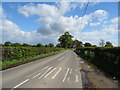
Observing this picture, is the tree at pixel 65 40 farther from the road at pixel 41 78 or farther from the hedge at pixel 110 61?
the road at pixel 41 78

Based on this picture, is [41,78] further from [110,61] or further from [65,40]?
[65,40]

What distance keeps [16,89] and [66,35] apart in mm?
116890

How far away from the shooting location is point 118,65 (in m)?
8.03

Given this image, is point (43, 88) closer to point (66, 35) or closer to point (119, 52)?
point (119, 52)

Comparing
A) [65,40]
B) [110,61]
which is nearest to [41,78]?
[110,61]

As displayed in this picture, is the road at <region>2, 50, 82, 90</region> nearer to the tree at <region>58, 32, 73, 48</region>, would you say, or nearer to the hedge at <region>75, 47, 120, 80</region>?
the hedge at <region>75, 47, 120, 80</region>

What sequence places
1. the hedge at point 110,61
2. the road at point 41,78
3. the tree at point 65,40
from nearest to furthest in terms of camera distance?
the road at point 41,78, the hedge at point 110,61, the tree at point 65,40

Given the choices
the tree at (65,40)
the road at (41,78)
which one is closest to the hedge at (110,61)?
the road at (41,78)

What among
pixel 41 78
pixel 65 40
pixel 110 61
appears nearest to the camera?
pixel 41 78

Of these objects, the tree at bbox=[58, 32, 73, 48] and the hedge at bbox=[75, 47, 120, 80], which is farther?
the tree at bbox=[58, 32, 73, 48]

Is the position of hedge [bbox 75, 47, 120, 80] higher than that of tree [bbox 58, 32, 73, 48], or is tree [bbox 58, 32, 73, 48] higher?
tree [bbox 58, 32, 73, 48]

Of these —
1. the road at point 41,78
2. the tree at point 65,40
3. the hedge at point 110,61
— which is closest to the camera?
the road at point 41,78

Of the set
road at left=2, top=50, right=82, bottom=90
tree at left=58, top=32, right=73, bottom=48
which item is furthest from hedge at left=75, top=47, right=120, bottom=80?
tree at left=58, top=32, right=73, bottom=48

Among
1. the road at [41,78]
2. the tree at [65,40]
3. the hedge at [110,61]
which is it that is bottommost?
the road at [41,78]
